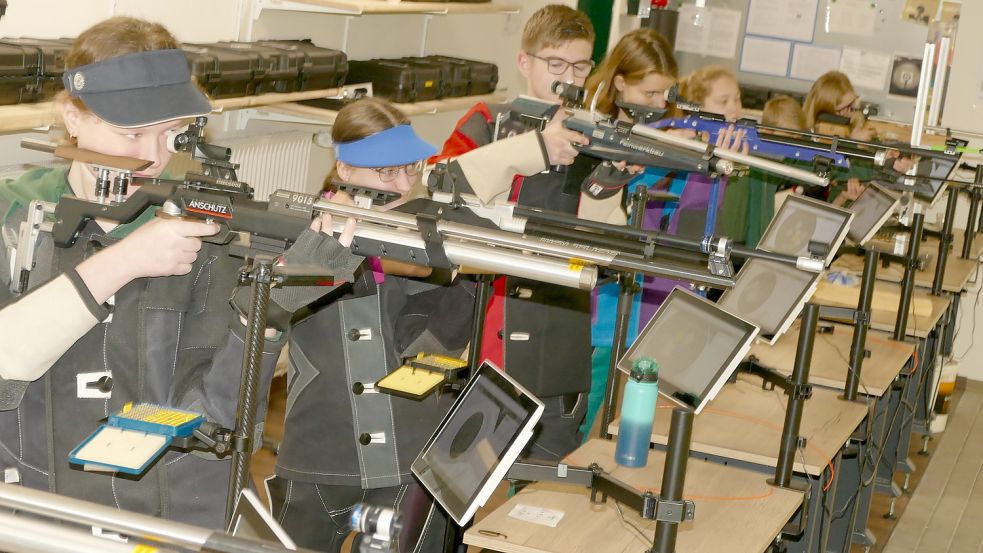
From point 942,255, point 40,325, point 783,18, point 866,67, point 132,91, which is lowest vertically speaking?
point 942,255

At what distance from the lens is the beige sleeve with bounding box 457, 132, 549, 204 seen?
2691 mm

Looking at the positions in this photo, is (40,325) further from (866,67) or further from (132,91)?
(866,67)

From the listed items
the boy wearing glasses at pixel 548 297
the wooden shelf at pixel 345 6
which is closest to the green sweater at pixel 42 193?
the boy wearing glasses at pixel 548 297

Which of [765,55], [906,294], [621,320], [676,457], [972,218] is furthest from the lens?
[765,55]

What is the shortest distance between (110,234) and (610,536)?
3.75 ft

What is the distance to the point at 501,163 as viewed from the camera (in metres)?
2.73

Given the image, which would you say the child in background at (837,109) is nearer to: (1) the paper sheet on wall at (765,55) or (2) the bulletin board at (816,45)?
(2) the bulletin board at (816,45)

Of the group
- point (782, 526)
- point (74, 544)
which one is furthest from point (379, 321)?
point (74, 544)

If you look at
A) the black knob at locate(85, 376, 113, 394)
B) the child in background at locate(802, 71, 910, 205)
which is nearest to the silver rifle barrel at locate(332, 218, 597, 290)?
the black knob at locate(85, 376, 113, 394)

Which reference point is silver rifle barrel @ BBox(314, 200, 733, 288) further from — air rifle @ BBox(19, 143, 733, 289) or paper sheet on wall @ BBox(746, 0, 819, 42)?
paper sheet on wall @ BBox(746, 0, 819, 42)

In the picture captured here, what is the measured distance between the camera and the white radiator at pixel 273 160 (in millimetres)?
4707

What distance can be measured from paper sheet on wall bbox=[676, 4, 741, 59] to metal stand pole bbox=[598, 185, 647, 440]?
484 cm

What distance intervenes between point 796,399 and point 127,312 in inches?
65.0

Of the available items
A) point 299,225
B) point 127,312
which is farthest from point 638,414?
point 127,312
